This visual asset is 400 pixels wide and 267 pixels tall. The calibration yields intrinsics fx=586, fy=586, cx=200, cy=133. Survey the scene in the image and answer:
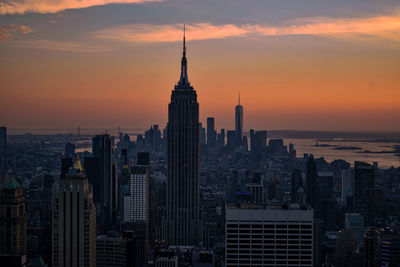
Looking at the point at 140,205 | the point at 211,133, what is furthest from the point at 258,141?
the point at 140,205

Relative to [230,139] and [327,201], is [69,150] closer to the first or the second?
[327,201]

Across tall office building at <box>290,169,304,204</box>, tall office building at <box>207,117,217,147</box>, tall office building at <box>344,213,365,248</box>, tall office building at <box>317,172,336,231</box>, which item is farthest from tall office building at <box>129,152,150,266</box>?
tall office building at <box>344,213,365,248</box>

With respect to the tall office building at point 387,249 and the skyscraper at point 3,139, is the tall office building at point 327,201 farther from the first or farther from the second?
the skyscraper at point 3,139

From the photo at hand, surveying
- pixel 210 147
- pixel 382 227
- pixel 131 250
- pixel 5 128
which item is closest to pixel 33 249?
pixel 5 128

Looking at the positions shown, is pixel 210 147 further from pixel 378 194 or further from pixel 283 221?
pixel 283 221

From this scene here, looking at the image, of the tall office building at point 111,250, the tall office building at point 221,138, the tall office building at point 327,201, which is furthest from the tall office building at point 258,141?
the tall office building at point 111,250

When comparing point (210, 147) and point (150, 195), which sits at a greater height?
point (210, 147)
